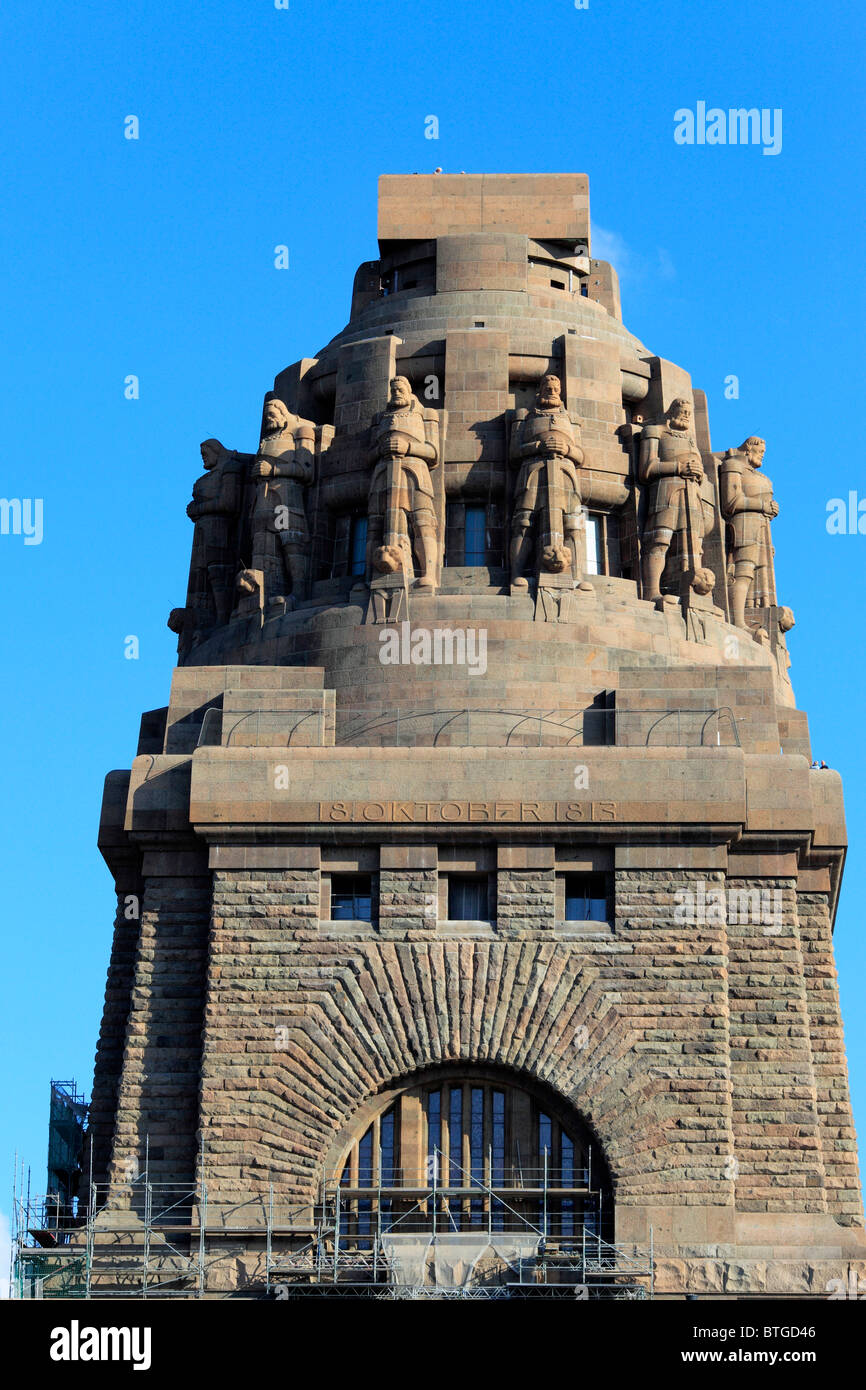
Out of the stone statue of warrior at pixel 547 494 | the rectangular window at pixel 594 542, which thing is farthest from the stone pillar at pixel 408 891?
the rectangular window at pixel 594 542

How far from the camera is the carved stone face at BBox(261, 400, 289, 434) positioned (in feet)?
179

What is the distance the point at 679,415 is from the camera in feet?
178

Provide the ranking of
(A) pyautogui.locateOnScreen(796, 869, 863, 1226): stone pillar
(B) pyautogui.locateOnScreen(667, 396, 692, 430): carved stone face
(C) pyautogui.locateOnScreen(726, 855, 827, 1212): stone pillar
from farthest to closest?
(B) pyautogui.locateOnScreen(667, 396, 692, 430): carved stone face
(A) pyautogui.locateOnScreen(796, 869, 863, 1226): stone pillar
(C) pyautogui.locateOnScreen(726, 855, 827, 1212): stone pillar

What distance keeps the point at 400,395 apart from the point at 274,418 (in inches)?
129

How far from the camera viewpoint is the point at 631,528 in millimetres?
53438

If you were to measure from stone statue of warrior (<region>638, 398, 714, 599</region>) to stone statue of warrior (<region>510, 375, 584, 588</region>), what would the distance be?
1.75 m

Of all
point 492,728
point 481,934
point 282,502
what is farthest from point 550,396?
point 481,934

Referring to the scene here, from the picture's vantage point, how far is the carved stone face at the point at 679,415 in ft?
177

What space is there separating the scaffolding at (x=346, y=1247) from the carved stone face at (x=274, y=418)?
1699 centimetres

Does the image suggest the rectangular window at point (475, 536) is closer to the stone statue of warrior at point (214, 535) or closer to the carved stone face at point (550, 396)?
the carved stone face at point (550, 396)

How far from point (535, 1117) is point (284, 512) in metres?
14.9

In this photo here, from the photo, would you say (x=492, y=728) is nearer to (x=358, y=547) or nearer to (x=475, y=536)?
(x=475, y=536)

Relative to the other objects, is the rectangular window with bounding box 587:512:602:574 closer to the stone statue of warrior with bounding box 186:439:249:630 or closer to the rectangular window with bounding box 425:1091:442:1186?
the stone statue of warrior with bounding box 186:439:249:630

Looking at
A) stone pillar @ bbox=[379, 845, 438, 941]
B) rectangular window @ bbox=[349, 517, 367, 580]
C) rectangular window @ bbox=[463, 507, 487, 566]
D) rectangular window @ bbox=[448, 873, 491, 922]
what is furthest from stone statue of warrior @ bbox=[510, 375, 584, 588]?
stone pillar @ bbox=[379, 845, 438, 941]
